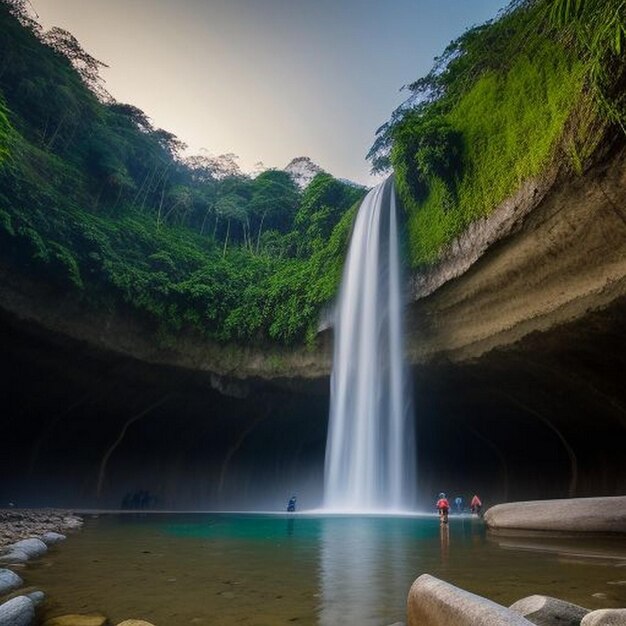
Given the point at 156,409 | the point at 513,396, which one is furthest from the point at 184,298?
the point at 513,396

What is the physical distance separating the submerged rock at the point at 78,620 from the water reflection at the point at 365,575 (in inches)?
62.0

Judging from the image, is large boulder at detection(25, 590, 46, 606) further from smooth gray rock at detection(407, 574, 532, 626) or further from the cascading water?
the cascading water

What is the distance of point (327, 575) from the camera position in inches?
214

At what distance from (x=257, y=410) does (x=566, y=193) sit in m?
15.3

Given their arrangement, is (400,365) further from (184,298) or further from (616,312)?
(184,298)

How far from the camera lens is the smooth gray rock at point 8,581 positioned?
450 centimetres

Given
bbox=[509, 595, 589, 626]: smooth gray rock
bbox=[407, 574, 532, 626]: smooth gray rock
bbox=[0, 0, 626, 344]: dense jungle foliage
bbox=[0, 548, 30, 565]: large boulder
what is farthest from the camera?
bbox=[0, 0, 626, 344]: dense jungle foliage

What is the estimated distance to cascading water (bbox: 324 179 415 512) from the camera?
1616 centimetres

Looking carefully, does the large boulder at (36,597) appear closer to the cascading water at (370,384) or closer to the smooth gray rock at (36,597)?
the smooth gray rock at (36,597)

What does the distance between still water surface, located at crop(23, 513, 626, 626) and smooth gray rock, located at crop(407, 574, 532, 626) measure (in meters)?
0.43

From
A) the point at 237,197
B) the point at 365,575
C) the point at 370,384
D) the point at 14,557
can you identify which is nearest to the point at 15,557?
the point at 14,557

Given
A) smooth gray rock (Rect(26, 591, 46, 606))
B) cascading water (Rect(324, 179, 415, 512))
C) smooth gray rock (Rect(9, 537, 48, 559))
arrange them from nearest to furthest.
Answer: smooth gray rock (Rect(26, 591, 46, 606)), smooth gray rock (Rect(9, 537, 48, 559)), cascading water (Rect(324, 179, 415, 512))

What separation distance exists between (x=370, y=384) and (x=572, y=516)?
8.58 metres

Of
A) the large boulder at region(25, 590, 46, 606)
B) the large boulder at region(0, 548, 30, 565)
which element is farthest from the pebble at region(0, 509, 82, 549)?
the large boulder at region(25, 590, 46, 606)
